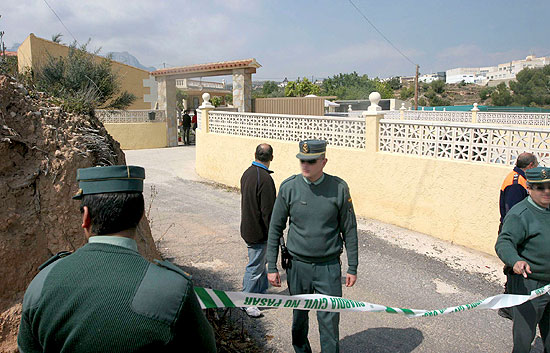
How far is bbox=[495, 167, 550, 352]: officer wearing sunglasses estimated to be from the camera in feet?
9.79

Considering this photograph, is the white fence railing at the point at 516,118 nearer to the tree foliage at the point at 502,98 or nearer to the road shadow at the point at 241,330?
the road shadow at the point at 241,330

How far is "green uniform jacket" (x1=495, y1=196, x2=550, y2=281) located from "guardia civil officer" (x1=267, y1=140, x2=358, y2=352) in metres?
1.08

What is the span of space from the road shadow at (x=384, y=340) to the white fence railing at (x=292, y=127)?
4.42 meters

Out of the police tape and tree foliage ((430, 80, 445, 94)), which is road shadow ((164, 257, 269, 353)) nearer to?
the police tape

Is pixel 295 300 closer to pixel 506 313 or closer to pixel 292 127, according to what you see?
pixel 506 313

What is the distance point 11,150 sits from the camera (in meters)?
2.97

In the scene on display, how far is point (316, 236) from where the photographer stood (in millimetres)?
3164

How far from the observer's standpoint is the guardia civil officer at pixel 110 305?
A: 1.29m

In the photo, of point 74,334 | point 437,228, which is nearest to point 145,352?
point 74,334

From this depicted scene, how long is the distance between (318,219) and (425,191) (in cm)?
436

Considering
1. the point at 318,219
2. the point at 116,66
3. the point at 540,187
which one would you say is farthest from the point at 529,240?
the point at 116,66

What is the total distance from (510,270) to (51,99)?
3.92 m

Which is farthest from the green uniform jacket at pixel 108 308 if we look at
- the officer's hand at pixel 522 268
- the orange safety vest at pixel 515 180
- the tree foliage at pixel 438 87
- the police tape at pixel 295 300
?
the tree foliage at pixel 438 87

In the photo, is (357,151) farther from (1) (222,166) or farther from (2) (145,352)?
(2) (145,352)
